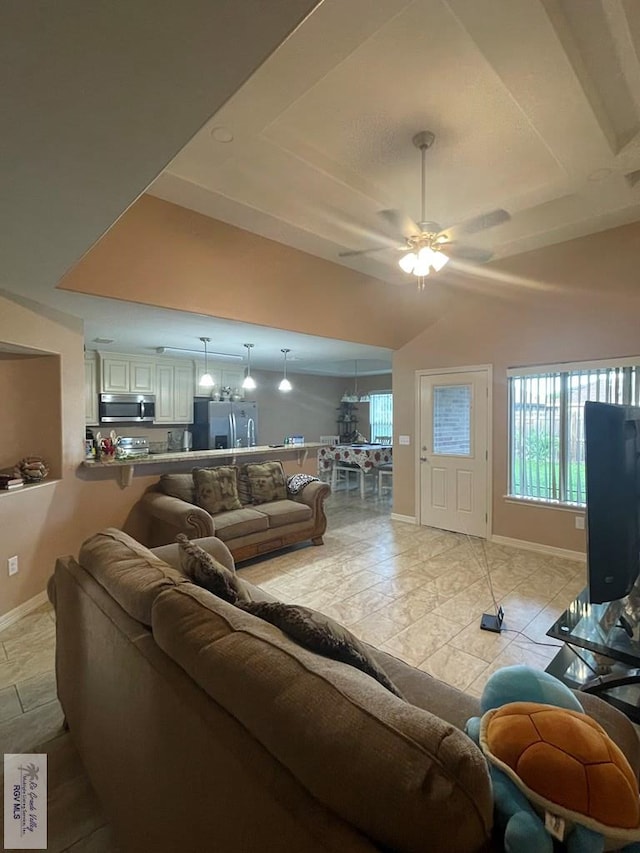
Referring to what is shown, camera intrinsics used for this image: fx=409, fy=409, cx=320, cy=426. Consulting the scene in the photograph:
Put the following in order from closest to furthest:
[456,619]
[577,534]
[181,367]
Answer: [456,619], [577,534], [181,367]

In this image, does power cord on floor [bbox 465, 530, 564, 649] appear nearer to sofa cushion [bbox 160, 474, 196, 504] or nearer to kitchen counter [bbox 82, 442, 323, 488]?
kitchen counter [bbox 82, 442, 323, 488]

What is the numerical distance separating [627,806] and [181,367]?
6.71 m

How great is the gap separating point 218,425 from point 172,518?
3.33m

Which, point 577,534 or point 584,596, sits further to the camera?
point 577,534

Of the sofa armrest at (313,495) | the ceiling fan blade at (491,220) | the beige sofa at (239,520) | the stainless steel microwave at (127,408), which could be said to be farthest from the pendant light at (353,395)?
the ceiling fan blade at (491,220)

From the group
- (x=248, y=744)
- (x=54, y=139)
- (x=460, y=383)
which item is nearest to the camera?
(x=248, y=744)

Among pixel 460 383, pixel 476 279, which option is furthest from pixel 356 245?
pixel 460 383

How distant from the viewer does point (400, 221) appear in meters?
3.30

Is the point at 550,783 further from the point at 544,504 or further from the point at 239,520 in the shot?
the point at 544,504

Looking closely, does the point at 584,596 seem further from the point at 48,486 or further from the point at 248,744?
the point at 48,486

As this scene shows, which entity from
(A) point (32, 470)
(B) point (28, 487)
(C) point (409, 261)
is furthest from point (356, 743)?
(A) point (32, 470)

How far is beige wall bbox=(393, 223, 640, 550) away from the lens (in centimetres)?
383

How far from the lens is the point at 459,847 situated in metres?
0.64

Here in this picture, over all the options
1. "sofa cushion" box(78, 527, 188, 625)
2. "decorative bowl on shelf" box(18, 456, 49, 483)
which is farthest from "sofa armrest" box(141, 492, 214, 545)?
"sofa cushion" box(78, 527, 188, 625)
